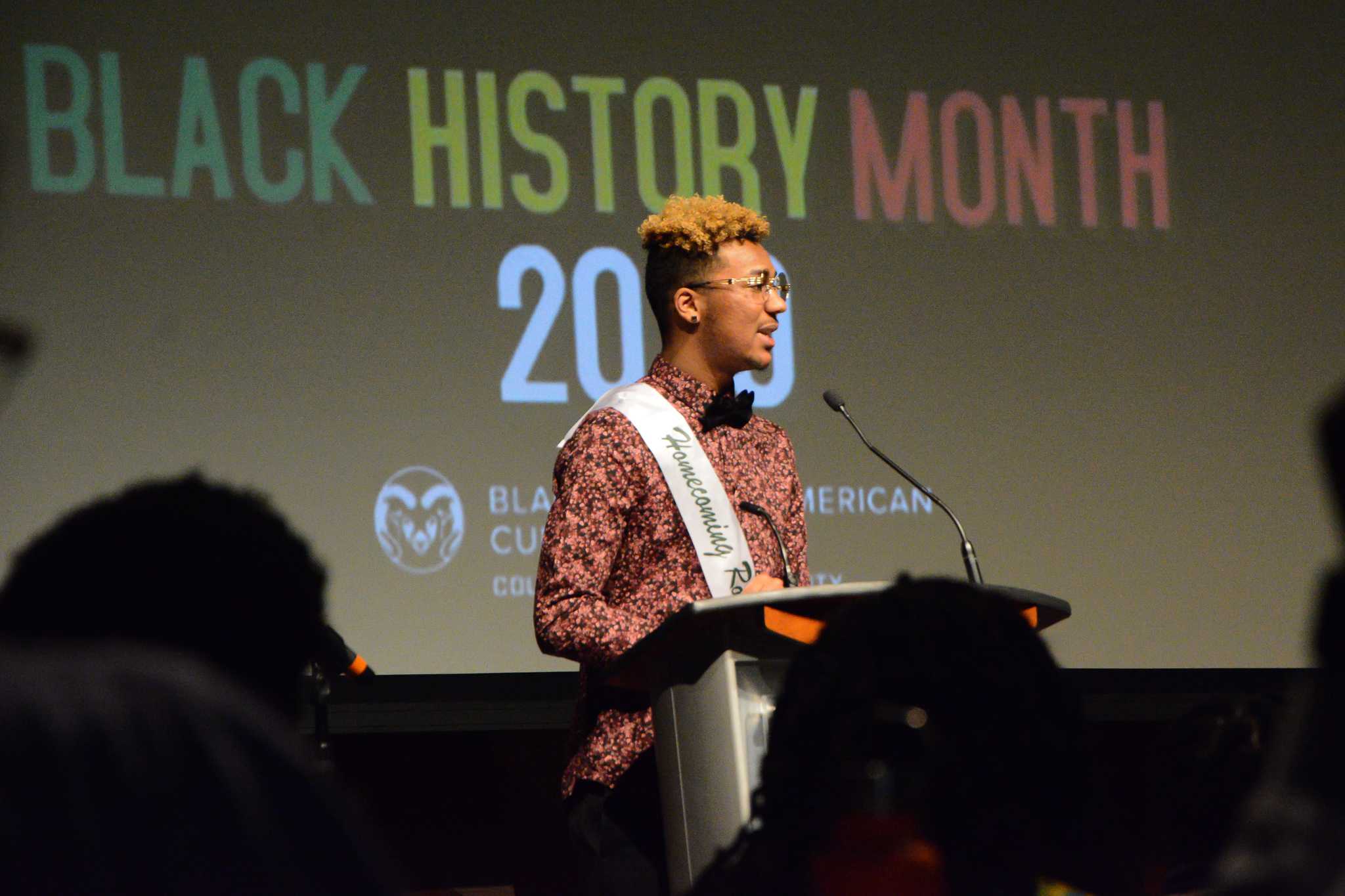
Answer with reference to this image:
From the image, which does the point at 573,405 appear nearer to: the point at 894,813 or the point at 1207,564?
the point at 1207,564

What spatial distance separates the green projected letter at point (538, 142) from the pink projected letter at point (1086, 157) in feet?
5.11

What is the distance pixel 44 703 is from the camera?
81cm

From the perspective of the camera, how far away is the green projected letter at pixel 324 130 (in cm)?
425

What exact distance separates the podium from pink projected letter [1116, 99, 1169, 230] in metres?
2.86

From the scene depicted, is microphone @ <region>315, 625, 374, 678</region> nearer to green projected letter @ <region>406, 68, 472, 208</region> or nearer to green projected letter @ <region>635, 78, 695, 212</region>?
green projected letter @ <region>406, 68, 472, 208</region>

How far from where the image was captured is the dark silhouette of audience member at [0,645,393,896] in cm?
81

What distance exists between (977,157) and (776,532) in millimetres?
2388

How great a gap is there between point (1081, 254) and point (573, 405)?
64.7 inches

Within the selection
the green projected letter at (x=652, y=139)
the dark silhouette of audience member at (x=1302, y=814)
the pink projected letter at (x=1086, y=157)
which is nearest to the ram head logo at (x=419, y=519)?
the green projected letter at (x=652, y=139)

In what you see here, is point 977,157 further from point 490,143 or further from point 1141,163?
point 490,143

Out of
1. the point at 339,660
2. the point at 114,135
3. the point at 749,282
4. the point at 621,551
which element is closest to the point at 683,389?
the point at 749,282

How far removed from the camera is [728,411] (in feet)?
9.92

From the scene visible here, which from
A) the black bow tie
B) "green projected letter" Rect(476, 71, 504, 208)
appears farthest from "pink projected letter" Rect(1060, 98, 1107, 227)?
the black bow tie

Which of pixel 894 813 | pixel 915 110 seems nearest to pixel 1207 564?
pixel 915 110
